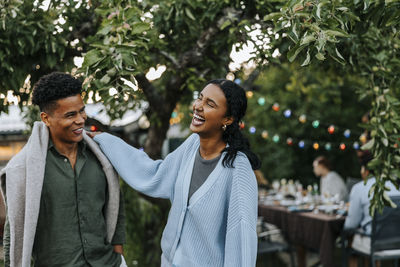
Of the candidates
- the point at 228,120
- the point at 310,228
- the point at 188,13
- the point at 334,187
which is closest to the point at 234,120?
the point at 228,120

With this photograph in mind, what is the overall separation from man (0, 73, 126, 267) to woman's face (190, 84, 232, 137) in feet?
1.65

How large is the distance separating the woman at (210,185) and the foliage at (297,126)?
8.07 meters

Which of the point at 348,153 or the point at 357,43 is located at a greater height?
the point at 357,43

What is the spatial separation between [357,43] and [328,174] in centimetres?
386

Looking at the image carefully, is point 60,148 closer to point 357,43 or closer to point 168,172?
point 168,172

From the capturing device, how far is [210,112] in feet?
6.98

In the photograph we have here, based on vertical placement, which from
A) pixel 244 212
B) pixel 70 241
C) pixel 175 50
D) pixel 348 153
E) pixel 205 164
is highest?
pixel 175 50

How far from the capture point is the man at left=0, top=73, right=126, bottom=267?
6.43 ft

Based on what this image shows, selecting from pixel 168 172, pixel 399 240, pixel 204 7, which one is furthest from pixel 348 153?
pixel 168 172

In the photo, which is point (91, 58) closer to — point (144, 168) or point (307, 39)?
point (144, 168)

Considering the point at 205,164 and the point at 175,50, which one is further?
the point at 175,50

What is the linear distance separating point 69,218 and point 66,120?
1.35 ft

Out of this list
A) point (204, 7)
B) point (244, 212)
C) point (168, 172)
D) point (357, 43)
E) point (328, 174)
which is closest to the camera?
point (244, 212)

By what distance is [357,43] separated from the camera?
3539mm
